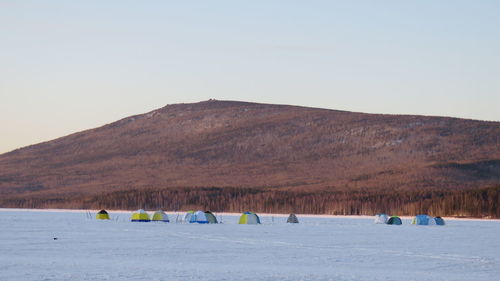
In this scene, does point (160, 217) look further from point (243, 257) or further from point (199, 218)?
point (243, 257)

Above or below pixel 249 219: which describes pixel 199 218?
above

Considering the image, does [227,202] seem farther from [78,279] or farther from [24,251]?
[78,279]

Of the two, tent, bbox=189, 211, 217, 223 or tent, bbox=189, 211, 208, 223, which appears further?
tent, bbox=189, 211, 217, 223

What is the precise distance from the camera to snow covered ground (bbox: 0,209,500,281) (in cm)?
3778

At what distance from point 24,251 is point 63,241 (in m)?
8.70

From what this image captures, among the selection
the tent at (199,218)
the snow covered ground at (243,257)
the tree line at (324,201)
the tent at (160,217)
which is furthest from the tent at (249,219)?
the tree line at (324,201)

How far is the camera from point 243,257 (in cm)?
4644

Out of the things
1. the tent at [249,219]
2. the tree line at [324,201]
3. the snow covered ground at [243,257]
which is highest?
the tree line at [324,201]

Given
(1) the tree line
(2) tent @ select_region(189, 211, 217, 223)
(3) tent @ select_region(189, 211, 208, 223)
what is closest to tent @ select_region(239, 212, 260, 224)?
(2) tent @ select_region(189, 211, 217, 223)

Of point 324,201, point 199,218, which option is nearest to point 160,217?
point 199,218

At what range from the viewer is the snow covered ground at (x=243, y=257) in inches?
1487

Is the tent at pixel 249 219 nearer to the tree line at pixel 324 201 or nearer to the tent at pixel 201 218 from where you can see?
the tent at pixel 201 218

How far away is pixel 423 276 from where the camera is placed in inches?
1489

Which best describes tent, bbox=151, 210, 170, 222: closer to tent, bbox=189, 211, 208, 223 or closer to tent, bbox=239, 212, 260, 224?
tent, bbox=189, 211, 208, 223
